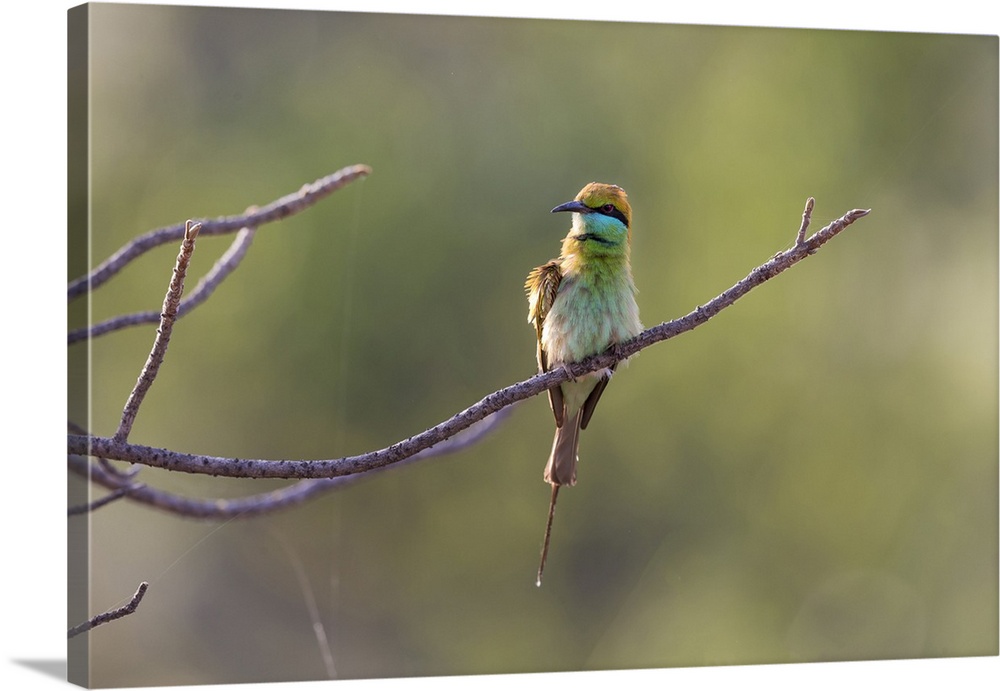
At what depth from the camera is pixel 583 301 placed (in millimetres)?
3182

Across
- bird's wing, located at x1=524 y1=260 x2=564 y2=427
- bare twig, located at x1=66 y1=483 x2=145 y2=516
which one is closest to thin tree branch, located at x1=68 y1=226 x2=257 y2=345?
bare twig, located at x1=66 y1=483 x2=145 y2=516

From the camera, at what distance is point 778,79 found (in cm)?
368

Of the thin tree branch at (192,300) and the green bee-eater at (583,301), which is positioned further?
the green bee-eater at (583,301)

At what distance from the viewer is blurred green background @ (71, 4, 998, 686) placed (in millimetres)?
3320

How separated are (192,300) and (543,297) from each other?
36.5 inches

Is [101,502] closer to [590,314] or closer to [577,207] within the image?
[590,314]

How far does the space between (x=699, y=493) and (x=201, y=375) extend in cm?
159

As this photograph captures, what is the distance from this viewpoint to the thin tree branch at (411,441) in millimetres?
2402

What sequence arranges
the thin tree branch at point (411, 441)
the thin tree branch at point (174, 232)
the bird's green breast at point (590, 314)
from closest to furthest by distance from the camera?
the thin tree branch at point (411, 441) → the thin tree branch at point (174, 232) → the bird's green breast at point (590, 314)

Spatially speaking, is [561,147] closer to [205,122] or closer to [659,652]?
[205,122]

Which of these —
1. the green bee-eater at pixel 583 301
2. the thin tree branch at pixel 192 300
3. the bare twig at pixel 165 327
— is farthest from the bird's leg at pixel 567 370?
the bare twig at pixel 165 327

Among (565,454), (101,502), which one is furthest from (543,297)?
(101,502)

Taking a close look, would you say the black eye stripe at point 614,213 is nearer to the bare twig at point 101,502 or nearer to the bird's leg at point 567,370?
the bird's leg at point 567,370

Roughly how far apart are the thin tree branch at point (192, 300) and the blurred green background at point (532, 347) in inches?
6.1
